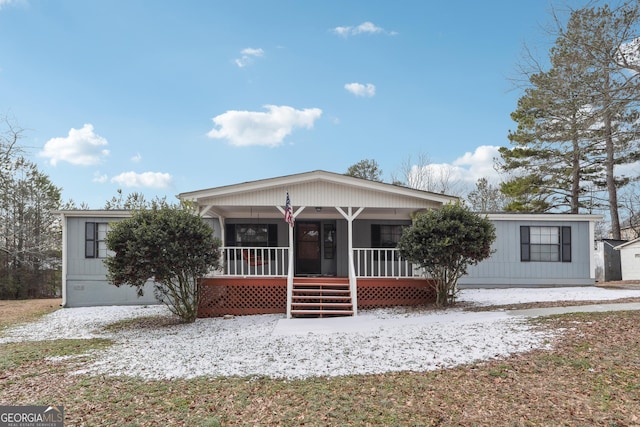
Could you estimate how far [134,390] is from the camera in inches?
180

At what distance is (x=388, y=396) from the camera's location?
4145 mm

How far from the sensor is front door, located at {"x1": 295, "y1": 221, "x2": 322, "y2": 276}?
12.7 metres

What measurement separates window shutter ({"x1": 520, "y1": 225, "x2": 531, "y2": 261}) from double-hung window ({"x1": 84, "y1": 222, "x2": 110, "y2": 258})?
13.4m

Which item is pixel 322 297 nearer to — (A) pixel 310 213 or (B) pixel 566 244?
(A) pixel 310 213

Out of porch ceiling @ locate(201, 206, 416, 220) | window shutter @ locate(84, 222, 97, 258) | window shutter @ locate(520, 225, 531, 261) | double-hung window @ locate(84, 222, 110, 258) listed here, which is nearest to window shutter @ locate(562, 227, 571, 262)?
window shutter @ locate(520, 225, 531, 261)

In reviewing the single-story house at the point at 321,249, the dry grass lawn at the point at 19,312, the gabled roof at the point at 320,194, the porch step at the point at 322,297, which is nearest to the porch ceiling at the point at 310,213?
the single-story house at the point at 321,249

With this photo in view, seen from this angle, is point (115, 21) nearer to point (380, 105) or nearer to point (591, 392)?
point (380, 105)

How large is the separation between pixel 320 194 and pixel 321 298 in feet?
8.77

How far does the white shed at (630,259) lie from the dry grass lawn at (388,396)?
15157 millimetres

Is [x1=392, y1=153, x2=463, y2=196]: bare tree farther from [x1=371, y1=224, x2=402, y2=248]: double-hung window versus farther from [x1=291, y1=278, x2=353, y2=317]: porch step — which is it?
[x1=291, y1=278, x2=353, y2=317]: porch step

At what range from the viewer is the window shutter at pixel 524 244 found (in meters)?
13.2

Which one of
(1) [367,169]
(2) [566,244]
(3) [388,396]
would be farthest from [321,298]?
(1) [367,169]

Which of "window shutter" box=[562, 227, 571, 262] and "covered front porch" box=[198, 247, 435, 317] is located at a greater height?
"window shutter" box=[562, 227, 571, 262]

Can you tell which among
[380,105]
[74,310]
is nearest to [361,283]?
[74,310]
